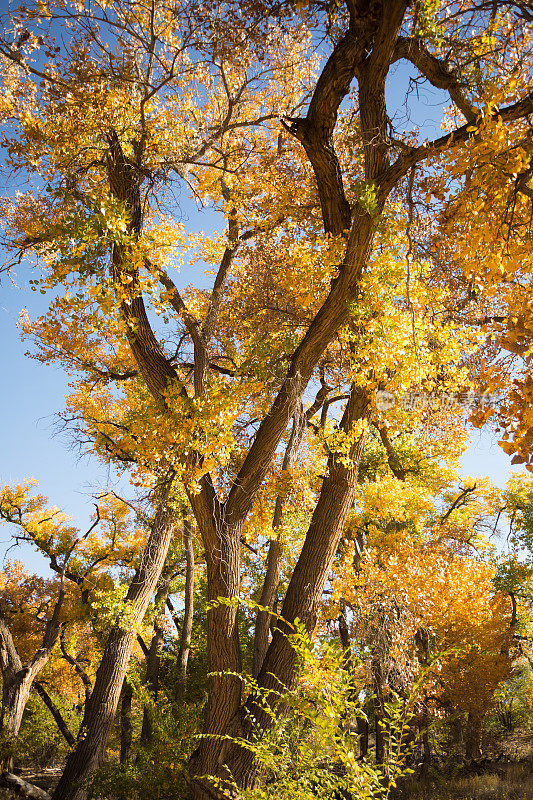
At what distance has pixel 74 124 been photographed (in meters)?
5.23

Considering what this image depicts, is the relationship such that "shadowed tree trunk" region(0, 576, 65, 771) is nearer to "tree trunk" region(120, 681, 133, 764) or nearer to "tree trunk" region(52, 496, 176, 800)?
"tree trunk" region(52, 496, 176, 800)

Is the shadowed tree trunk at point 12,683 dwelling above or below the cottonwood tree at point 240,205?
below

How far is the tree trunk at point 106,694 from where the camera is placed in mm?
7473

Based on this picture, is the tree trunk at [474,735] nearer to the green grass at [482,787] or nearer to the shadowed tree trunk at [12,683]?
the green grass at [482,787]

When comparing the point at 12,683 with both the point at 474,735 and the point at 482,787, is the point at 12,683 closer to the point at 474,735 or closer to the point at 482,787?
the point at 482,787

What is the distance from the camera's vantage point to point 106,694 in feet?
25.7

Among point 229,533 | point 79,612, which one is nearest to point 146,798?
point 229,533

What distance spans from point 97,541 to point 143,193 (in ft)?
36.6

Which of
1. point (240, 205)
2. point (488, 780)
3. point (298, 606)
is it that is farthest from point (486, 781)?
point (240, 205)

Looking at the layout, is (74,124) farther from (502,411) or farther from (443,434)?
(443,434)

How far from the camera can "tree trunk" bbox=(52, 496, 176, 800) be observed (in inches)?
294

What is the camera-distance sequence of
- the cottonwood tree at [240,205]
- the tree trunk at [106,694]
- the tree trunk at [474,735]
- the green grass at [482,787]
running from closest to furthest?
the cottonwood tree at [240,205]
the tree trunk at [106,694]
the green grass at [482,787]
the tree trunk at [474,735]

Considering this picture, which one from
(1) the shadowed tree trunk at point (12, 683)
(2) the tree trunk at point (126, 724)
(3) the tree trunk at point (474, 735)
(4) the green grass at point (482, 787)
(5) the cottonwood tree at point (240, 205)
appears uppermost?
(5) the cottonwood tree at point (240, 205)

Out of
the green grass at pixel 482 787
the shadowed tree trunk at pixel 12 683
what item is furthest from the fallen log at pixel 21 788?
the green grass at pixel 482 787
